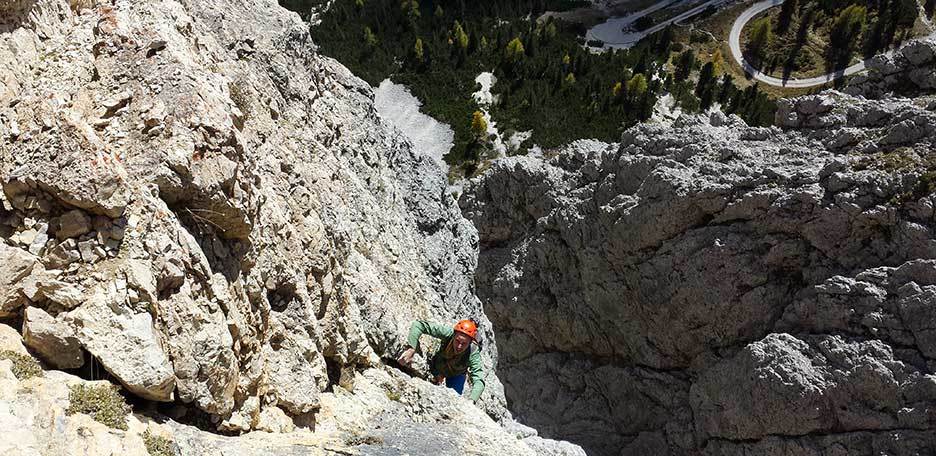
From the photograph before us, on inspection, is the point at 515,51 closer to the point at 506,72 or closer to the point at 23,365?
the point at 506,72

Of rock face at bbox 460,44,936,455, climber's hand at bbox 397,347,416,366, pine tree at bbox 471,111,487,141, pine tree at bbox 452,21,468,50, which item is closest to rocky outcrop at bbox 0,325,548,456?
climber's hand at bbox 397,347,416,366

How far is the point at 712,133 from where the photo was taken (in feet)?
101

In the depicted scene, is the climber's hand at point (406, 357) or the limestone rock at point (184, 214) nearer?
the limestone rock at point (184, 214)

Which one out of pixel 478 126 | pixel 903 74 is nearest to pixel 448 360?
pixel 903 74

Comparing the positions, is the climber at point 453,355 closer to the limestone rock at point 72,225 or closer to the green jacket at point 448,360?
the green jacket at point 448,360

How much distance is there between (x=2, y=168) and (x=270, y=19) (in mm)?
10061

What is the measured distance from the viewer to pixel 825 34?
76.8 meters

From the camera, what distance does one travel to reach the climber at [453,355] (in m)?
13.5

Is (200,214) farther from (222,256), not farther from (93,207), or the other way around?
(93,207)

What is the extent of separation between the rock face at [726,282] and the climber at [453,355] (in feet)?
60.5

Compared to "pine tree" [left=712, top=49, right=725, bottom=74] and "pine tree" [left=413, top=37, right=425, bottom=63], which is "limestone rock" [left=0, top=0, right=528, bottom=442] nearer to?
"pine tree" [left=413, top=37, right=425, bottom=63]

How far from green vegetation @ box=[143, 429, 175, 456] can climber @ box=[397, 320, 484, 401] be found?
22.7 feet

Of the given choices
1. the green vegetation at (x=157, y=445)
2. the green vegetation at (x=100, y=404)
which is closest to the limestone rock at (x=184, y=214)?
the green vegetation at (x=100, y=404)

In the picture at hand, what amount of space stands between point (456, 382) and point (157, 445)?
8.90 metres
